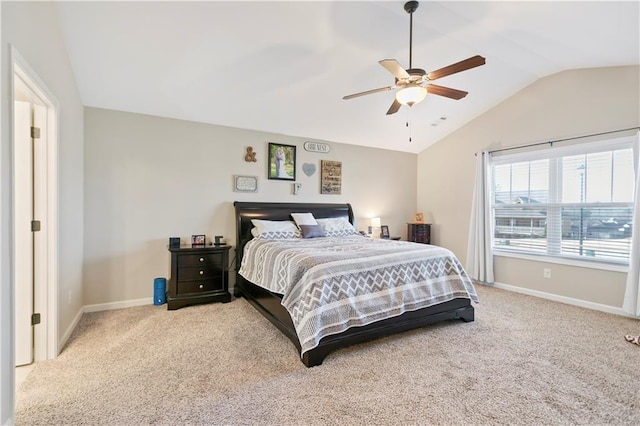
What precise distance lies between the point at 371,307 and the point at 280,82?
2734 millimetres

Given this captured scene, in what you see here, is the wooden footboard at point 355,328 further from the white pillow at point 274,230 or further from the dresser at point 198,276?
the white pillow at point 274,230

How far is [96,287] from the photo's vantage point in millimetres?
3600

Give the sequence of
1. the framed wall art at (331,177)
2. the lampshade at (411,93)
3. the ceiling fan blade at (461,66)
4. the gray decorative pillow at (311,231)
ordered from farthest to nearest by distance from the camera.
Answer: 1. the framed wall art at (331,177)
2. the gray decorative pillow at (311,231)
3. the lampshade at (411,93)
4. the ceiling fan blade at (461,66)

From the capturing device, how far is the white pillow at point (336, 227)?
14.9ft

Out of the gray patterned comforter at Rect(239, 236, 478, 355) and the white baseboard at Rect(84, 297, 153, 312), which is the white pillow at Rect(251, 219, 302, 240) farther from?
the white baseboard at Rect(84, 297, 153, 312)

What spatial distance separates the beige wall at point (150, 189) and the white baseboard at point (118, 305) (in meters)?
0.04

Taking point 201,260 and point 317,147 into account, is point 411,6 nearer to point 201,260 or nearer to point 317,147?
point 317,147

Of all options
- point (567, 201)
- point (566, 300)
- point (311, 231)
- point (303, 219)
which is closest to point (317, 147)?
point (303, 219)

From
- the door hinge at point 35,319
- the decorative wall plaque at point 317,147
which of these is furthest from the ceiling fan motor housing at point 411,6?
the door hinge at point 35,319

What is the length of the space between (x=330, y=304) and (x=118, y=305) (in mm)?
2874

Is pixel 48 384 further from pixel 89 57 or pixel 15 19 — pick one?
pixel 89 57

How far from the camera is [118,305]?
12.1ft

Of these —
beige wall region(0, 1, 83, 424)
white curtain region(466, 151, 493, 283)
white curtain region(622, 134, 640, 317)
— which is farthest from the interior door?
white curtain region(622, 134, 640, 317)

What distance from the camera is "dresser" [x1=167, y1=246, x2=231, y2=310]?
12.0 feet
